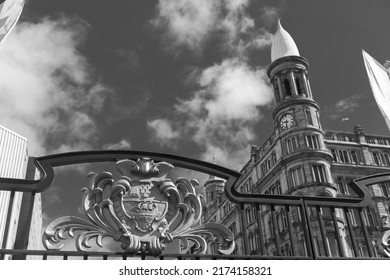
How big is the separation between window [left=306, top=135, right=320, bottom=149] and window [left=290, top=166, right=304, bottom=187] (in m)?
2.43

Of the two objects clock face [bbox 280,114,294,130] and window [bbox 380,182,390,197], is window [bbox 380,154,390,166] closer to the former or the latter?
window [bbox 380,182,390,197]

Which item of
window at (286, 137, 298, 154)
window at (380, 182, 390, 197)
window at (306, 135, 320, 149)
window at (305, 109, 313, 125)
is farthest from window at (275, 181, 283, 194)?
window at (380, 182, 390, 197)

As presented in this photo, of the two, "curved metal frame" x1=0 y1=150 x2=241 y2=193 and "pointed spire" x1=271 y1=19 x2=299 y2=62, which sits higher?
"pointed spire" x1=271 y1=19 x2=299 y2=62

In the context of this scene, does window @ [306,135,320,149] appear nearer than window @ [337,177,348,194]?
Yes

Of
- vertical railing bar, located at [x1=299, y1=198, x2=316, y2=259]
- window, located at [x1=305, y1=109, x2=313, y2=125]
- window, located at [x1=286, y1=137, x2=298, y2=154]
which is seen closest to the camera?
vertical railing bar, located at [x1=299, y1=198, x2=316, y2=259]

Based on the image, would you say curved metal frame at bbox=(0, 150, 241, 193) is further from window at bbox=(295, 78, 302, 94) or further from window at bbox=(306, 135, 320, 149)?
window at bbox=(295, 78, 302, 94)

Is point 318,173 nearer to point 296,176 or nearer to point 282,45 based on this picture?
point 296,176

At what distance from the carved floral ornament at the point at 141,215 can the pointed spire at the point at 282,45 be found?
40069 millimetres

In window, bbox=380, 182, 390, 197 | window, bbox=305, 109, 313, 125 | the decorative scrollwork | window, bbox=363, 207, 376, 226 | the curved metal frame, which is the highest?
window, bbox=305, 109, 313, 125

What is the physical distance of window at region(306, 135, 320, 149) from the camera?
38.4 m

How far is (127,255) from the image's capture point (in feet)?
16.2

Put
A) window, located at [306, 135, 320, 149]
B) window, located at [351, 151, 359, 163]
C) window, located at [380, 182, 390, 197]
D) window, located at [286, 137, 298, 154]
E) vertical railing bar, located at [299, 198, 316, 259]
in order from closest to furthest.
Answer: vertical railing bar, located at [299, 198, 316, 259] < window, located at [306, 135, 320, 149] < window, located at [286, 137, 298, 154] < window, located at [380, 182, 390, 197] < window, located at [351, 151, 359, 163]

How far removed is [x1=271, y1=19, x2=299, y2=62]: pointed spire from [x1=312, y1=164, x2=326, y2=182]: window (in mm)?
12883

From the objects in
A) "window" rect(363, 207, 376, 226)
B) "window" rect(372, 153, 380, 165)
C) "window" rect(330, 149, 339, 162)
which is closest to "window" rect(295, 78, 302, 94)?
"window" rect(330, 149, 339, 162)
